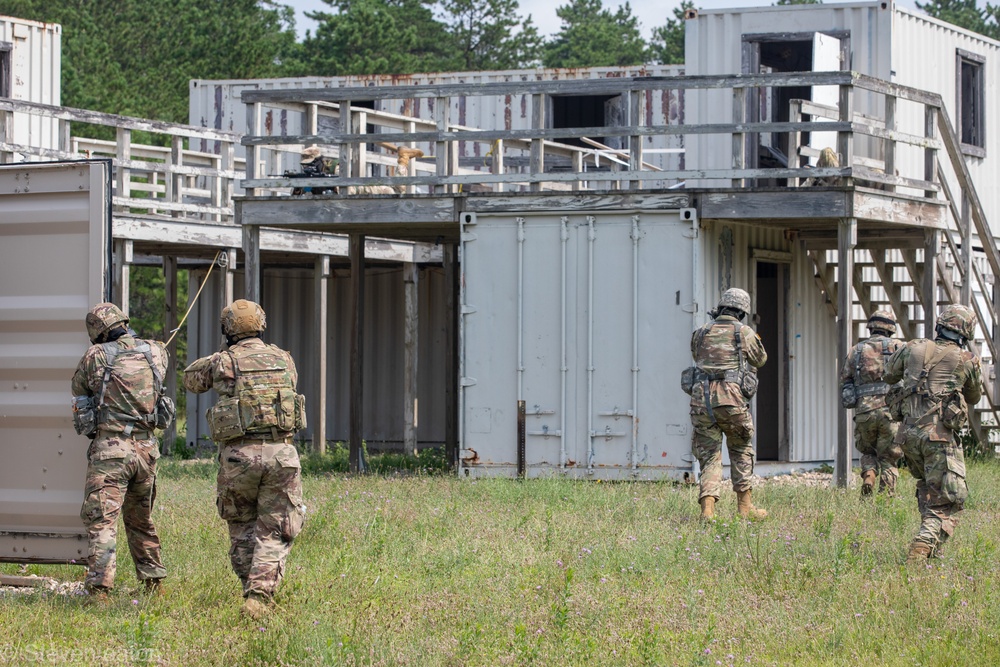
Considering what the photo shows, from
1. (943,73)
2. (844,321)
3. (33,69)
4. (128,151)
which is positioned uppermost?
(33,69)

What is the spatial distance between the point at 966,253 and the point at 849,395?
2.72 m

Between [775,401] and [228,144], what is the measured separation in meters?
7.33

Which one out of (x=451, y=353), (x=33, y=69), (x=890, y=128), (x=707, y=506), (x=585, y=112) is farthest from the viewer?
(x=585, y=112)

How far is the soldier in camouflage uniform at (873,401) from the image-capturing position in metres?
12.8

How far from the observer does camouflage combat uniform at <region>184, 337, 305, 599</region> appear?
813 cm

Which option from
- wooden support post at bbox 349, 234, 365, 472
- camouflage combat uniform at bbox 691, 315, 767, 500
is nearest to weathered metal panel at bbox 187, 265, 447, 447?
wooden support post at bbox 349, 234, 365, 472

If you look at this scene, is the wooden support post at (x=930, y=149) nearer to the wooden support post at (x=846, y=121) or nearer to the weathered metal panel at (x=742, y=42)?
the wooden support post at (x=846, y=121)

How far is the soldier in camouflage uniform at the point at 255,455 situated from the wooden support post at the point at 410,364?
10.9 m

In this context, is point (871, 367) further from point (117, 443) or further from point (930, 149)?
point (117, 443)

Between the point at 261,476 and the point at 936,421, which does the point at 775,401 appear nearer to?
the point at 936,421

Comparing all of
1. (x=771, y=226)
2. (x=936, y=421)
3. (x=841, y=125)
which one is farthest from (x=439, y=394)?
(x=936, y=421)

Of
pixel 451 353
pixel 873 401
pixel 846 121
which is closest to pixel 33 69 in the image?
pixel 451 353

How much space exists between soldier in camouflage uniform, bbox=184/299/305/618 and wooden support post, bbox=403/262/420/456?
35.8ft

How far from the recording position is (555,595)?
8.57 m
